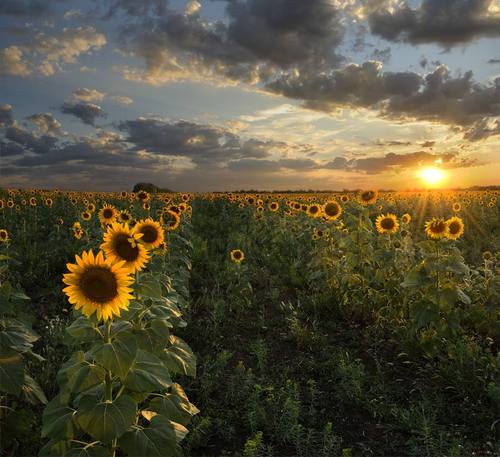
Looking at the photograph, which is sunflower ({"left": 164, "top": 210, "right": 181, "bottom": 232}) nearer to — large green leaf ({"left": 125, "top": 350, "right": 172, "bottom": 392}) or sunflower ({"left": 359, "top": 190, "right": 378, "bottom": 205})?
sunflower ({"left": 359, "top": 190, "right": 378, "bottom": 205})

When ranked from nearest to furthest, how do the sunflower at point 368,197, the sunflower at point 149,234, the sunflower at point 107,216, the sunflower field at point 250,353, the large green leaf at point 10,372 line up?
1. the sunflower field at point 250,353
2. the large green leaf at point 10,372
3. the sunflower at point 149,234
4. the sunflower at point 107,216
5. the sunflower at point 368,197

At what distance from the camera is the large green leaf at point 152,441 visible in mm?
3008

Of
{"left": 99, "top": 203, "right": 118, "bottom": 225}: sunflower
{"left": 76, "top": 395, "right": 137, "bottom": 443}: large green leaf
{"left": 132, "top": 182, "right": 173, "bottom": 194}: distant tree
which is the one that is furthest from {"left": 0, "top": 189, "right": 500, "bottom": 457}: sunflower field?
{"left": 132, "top": 182, "right": 173, "bottom": 194}: distant tree

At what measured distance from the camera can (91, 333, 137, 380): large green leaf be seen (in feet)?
9.55

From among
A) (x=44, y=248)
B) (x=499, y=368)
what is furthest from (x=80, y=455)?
(x=44, y=248)

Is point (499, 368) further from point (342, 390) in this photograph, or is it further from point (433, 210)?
point (433, 210)

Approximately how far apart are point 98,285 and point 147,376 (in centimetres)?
65

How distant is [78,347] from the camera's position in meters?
5.75

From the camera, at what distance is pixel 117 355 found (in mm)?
2963

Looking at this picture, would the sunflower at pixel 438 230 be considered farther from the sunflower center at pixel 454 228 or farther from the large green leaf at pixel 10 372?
the large green leaf at pixel 10 372

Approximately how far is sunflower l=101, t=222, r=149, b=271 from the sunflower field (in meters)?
0.01

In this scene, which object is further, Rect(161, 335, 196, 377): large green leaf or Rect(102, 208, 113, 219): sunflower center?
Rect(102, 208, 113, 219): sunflower center

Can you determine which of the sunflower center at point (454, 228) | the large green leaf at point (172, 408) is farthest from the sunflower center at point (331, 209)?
the large green leaf at point (172, 408)

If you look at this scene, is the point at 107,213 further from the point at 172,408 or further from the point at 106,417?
the point at 106,417
